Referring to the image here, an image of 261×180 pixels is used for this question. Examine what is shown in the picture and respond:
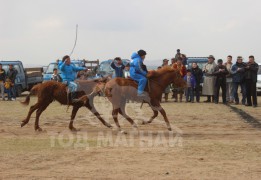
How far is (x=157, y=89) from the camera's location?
56.9 ft

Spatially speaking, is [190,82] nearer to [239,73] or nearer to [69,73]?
[239,73]

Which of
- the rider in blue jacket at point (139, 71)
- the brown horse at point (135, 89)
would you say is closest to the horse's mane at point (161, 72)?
the brown horse at point (135, 89)

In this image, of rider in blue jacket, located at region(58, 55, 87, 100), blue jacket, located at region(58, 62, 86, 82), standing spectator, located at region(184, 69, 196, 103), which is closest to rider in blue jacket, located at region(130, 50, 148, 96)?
rider in blue jacket, located at region(58, 55, 87, 100)

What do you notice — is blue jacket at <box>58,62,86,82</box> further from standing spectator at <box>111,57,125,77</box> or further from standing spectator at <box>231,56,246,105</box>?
standing spectator at <box>231,56,246,105</box>

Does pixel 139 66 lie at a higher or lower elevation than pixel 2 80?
higher

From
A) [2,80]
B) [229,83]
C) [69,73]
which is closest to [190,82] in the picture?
[229,83]

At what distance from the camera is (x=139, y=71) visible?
672 inches

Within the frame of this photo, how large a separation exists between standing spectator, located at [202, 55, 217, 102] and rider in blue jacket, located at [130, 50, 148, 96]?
971 centimetres

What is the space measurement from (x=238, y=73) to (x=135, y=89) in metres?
9.23

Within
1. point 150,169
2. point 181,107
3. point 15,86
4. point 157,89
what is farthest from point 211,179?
point 15,86

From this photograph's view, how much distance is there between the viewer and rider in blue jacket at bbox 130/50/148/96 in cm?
1705

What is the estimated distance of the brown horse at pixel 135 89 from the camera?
55.3 feet

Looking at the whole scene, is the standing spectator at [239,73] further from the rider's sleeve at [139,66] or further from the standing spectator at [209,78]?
the rider's sleeve at [139,66]

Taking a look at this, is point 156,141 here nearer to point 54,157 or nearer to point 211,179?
point 54,157
